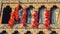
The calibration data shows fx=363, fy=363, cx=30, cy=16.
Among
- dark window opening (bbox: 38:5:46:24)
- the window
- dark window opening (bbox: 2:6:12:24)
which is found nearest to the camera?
the window

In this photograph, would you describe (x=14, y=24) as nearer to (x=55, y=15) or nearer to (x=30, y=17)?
(x=30, y=17)

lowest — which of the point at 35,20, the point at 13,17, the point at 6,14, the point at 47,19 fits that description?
the point at 35,20

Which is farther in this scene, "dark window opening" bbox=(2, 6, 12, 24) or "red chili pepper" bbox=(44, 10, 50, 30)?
"dark window opening" bbox=(2, 6, 12, 24)

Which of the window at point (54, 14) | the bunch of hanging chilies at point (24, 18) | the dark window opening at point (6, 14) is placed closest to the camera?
the bunch of hanging chilies at point (24, 18)

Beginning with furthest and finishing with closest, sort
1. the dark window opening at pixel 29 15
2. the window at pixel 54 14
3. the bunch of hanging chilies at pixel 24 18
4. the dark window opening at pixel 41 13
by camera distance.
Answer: the dark window opening at pixel 29 15 < the dark window opening at pixel 41 13 < the window at pixel 54 14 < the bunch of hanging chilies at pixel 24 18

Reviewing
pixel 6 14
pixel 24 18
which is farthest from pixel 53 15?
pixel 6 14

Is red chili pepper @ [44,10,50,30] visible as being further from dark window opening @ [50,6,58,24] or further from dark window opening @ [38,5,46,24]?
dark window opening @ [38,5,46,24]

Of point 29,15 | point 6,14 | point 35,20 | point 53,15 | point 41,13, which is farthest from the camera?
point 6,14

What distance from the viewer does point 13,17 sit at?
3988 cm

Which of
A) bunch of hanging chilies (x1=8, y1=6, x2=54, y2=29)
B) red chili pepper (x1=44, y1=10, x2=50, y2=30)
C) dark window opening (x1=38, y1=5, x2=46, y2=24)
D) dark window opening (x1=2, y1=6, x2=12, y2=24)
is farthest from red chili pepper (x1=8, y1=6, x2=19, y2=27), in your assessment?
red chili pepper (x1=44, y1=10, x2=50, y2=30)

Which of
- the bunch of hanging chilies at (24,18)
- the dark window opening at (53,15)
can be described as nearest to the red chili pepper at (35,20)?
the bunch of hanging chilies at (24,18)

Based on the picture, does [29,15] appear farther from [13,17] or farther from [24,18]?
[13,17]

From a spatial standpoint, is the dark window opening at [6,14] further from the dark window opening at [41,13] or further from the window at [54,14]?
the window at [54,14]

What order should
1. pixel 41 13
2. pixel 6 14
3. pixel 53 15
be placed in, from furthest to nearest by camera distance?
1. pixel 6 14
2. pixel 41 13
3. pixel 53 15
